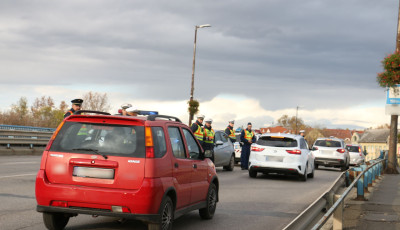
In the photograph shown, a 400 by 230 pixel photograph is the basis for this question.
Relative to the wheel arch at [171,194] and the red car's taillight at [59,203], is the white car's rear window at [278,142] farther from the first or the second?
the red car's taillight at [59,203]

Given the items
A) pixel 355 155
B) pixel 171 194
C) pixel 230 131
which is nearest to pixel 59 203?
pixel 171 194

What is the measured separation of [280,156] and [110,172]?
1190cm

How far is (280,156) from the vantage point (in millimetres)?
18016

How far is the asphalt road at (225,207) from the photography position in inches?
321

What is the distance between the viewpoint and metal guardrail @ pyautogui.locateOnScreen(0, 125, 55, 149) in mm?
24031

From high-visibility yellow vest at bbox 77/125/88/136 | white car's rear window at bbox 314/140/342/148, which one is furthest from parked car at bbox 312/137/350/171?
high-visibility yellow vest at bbox 77/125/88/136

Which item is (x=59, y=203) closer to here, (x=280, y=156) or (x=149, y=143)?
(x=149, y=143)

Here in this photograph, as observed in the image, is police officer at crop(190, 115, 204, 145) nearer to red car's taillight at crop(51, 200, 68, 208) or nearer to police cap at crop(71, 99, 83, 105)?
police cap at crop(71, 99, 83, 105)

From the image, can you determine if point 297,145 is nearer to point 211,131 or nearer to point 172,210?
point 211,131

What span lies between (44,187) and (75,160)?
0.52 meters

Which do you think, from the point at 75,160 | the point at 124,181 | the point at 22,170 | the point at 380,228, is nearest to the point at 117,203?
the point at 124,181

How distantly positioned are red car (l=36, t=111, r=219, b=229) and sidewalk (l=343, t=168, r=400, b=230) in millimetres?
3357

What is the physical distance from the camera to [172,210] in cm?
725

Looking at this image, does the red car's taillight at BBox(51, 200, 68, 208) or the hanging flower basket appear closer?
the red car's taillight at BBox(51, 200, 68, 208)
